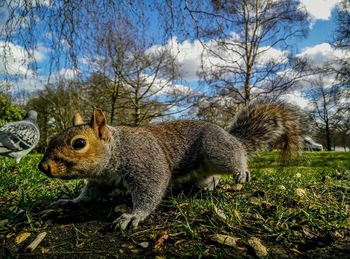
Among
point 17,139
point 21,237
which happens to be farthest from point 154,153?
point 17,139

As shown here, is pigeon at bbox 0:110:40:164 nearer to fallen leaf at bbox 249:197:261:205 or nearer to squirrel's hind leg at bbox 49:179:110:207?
squirrel's hind leg at bbox 49:179:110:207

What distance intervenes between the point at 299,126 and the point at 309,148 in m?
0.23

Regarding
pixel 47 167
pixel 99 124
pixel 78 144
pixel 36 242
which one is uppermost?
pixel 99 124

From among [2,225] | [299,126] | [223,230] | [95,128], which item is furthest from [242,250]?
[299,126]

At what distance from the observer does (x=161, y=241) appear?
65.1 inches

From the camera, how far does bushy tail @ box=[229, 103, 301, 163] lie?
2.94m

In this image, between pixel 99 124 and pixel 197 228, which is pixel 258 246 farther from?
pixel 99 124

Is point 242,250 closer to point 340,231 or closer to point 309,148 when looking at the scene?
point 340,231

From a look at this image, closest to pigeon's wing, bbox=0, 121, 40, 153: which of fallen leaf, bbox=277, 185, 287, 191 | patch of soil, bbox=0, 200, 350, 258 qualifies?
patch of soil, bbox=0, 200, 350, 258

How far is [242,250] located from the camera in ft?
5.22

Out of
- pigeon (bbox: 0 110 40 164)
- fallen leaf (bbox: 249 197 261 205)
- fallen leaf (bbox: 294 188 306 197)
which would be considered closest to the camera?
fallen leaf (bbox: 249 197 261 205)

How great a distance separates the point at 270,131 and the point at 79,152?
1725 mm

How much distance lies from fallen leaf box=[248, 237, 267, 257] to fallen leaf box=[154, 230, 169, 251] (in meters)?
0.42

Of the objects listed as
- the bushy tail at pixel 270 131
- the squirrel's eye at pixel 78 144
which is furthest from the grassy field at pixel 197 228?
the bushy tail at pixel 270 131
